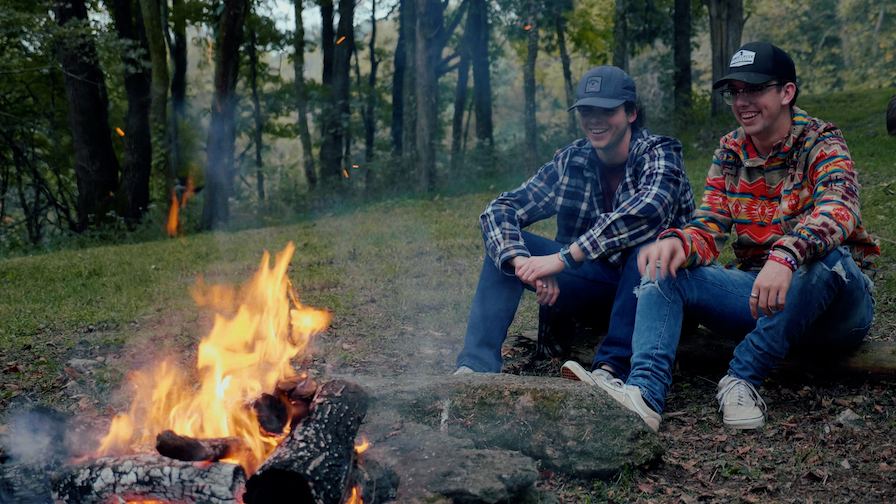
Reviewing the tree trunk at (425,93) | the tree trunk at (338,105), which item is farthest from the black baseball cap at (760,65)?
the tree trunk at (338,105)

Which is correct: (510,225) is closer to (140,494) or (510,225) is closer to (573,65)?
(140,494)

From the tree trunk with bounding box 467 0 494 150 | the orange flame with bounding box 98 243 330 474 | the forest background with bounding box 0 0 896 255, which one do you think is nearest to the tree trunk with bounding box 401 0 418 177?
the forest background with bounding box 0 0 896 255

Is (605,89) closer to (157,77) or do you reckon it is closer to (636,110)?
(636,110)

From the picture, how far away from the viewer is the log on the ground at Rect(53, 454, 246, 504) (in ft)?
9.67

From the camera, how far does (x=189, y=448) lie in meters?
3.06

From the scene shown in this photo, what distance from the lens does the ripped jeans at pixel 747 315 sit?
4.00 meters

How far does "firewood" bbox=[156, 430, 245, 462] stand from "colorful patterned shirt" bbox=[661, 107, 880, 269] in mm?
2372

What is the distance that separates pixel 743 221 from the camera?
14.7ft

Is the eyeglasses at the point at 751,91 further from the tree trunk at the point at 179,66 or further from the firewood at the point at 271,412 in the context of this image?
the tree trunk at the point at 179,66

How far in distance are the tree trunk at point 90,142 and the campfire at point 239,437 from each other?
14616 mm

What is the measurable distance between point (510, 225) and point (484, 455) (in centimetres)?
172

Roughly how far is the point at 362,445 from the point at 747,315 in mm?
2017

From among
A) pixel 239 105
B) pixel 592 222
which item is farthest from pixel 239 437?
pixel 239 105

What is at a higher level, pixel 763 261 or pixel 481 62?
pixel 481 62
